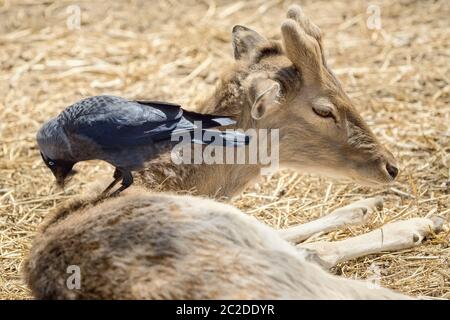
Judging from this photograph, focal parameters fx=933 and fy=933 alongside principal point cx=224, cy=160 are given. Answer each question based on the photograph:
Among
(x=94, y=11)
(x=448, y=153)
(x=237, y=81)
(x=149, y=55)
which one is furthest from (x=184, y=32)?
(x=237, y=81)

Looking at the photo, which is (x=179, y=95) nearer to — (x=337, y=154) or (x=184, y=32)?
(x=184, y=32)

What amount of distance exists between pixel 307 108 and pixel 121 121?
1351mm

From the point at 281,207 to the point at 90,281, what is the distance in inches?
109

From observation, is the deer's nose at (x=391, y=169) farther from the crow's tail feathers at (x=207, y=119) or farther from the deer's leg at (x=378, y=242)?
the crow's tail feathers at (x=207, y=119)

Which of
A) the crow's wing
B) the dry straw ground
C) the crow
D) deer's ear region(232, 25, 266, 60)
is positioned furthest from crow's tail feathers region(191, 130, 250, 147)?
the dry straw ground

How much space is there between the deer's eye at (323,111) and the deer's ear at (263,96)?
0.87 ft

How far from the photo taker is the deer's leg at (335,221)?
6086 mm

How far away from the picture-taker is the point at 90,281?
4.17m

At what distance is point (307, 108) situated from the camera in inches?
231

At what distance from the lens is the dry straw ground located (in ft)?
21.1

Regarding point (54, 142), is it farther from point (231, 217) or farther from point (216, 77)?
point (216, 77)

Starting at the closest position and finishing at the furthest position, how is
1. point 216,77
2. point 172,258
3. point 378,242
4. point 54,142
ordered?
point 172,258, point 54,142, point 378,242, point 216,77

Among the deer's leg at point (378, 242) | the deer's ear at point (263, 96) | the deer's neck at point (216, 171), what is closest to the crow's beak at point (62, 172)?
the deer's neck at point (216, 171)

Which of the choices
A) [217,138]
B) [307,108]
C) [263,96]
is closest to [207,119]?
[217,138]
